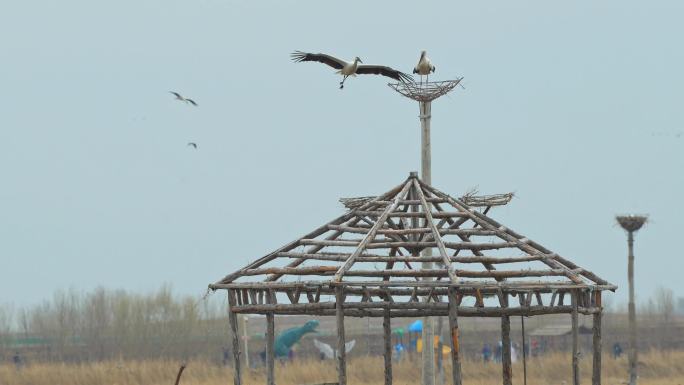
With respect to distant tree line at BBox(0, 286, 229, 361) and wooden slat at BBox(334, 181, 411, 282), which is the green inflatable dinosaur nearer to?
distant tree line at BBox(0, 286, 229, 361)

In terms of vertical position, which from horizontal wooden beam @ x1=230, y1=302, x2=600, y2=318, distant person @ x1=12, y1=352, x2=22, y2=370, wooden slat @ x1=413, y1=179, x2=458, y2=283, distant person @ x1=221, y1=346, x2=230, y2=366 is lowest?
distant person @ x1=221, y1=346, x2=230, y2=366

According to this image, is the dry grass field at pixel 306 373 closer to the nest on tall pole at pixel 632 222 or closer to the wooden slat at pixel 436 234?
the nest on tall pole at pixel 632 222

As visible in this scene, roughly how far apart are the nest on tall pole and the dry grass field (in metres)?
5.69

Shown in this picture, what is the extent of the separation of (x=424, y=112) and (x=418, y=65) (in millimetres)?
1316

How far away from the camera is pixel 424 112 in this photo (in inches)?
1129

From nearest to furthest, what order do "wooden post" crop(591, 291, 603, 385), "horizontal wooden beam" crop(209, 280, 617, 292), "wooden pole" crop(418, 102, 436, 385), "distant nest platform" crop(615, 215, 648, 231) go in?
"horizontal wooden beam" crop(209, 280, 617, 292)
"wooden post" crop(591, 291, 603, 385)
"wooden pole" crop(418, 102, 436, 385)
"distant nest platform" crop(615, 215, 648, 231)

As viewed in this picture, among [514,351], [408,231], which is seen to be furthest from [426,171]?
[514,351]

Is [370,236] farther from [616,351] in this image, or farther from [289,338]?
[289,338]

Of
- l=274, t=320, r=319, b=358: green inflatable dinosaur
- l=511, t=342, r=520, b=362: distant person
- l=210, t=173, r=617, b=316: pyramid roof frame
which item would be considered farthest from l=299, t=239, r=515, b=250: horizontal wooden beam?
l=274, t=320, r=319, b=358: green inflatable dinosaur

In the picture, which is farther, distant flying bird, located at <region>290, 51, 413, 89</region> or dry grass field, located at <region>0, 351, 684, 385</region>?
dry grass field, located at <region>0, 351, 684, 385</region>

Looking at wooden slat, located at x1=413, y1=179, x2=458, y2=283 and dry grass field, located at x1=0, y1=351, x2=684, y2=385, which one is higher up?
wooden slat, located at x1=413, y1=179, x2=458, y2=283

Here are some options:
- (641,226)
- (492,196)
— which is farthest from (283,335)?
(492,196)

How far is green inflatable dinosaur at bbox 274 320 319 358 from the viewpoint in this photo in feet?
172

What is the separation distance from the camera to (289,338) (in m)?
53.4
